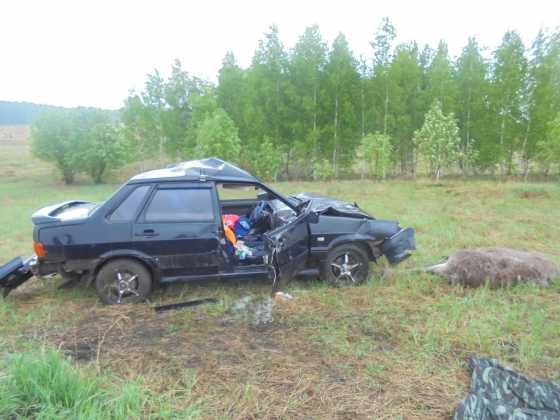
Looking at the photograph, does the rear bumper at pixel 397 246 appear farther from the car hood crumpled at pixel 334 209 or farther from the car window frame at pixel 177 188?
the car window frame at pixel 177 188

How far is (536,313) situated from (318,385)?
2.78 m

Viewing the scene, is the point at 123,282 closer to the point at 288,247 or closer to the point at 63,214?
the point at 63,214

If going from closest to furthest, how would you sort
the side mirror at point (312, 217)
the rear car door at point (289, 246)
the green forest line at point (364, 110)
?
the rear car door at point (289, 246)
the side mirror at point (312, 217)
the green forest line at point (364, 110)

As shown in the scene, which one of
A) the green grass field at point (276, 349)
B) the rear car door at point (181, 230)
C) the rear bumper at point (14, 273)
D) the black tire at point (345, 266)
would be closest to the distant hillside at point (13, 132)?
the rear bumper at point (14, 273)

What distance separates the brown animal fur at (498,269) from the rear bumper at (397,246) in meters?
0.73

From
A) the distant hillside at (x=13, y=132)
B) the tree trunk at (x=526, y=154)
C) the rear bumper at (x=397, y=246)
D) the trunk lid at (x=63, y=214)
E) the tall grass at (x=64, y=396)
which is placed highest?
the distant hillside at (x=13, y=132)

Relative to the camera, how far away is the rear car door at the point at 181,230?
4254mm

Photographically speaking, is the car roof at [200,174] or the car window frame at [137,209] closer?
the car window frame at [137,209]

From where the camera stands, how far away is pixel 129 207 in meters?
4.27

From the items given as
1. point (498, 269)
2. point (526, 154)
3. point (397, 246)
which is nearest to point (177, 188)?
point (397, 246)

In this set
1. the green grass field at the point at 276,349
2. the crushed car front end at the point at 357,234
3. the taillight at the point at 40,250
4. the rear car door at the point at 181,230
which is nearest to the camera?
the green grass field at the point at 276,349

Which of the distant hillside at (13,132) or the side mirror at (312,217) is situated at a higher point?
the distant hillside at (13,132)

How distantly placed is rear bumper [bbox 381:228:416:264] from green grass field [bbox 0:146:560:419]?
39 cm

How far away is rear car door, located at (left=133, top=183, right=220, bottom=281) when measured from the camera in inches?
167
